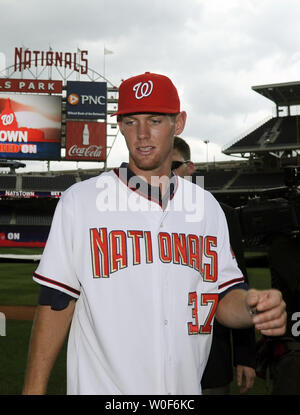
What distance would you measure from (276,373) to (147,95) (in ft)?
3.91

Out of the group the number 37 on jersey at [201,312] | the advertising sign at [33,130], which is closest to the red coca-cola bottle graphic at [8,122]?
the advertising sign at [33,130]

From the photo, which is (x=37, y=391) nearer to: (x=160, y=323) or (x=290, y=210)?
(x=160, y=323)

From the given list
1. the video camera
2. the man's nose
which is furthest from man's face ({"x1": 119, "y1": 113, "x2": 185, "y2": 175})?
the video camera

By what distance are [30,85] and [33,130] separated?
3.25 meters

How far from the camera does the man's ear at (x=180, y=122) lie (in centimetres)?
193

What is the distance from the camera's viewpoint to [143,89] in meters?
1.80

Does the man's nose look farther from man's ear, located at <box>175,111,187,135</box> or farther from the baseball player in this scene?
man's ear, located at <box>175,111,187,135</box>

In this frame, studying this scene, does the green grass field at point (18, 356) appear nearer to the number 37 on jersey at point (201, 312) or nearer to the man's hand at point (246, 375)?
the man's hand at point (246, 375)

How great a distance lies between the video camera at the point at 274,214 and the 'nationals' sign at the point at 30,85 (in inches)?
1209

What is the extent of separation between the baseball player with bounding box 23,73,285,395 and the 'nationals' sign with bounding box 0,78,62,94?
101ft

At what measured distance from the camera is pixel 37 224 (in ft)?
133

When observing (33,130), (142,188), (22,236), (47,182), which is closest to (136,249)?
(142,188)

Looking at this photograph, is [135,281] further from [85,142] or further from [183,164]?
[85,142]

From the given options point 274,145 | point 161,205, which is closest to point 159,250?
point 161,205
